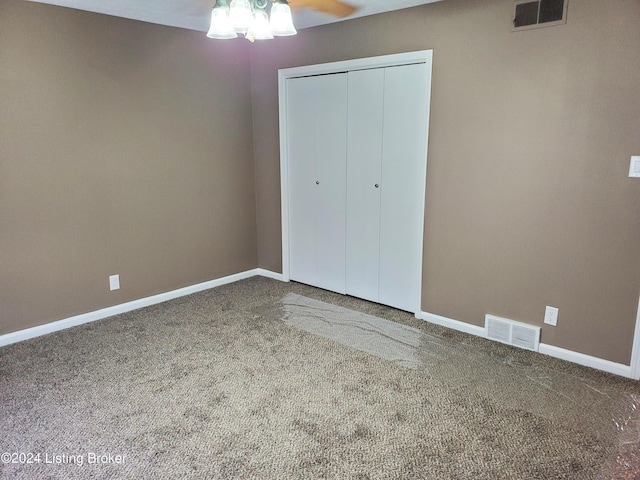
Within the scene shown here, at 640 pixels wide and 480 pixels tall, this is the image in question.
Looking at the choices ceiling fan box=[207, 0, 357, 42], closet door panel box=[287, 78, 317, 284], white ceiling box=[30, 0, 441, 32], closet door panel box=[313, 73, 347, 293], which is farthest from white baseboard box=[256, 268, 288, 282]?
ceiling fan box=[207, 0, 357, 42]

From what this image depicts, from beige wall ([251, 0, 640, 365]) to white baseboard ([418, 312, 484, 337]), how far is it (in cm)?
4

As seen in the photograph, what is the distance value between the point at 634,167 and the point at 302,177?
2.60 meters

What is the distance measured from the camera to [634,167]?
2.48m

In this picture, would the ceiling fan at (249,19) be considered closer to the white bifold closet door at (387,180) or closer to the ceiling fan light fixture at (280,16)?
the ceiling fan light fixture at (280,16)

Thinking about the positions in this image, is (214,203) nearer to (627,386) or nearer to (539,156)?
(539,156)

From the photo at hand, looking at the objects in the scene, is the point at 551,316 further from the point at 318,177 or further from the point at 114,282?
the point at 114,282

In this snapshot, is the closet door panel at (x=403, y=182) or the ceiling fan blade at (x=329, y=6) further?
the closet door panel at (x=403, y=182)

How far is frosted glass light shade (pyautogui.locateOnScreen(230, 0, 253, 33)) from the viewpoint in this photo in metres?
2.08

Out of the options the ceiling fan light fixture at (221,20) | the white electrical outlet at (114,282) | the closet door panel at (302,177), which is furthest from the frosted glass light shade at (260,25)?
the white electrical outlet at (114,282)

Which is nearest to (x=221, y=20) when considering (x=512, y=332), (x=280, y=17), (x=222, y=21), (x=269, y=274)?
(x=222, y=21)

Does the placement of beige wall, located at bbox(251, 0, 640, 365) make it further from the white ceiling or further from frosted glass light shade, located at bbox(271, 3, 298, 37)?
frosted glass light shade, located at bbox(271, 3, 298, 37)

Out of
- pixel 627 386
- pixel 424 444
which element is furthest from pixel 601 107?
pixel 424 444

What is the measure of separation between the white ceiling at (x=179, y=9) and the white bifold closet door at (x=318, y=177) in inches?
21.4

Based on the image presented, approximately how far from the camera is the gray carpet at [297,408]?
196 centimetres
